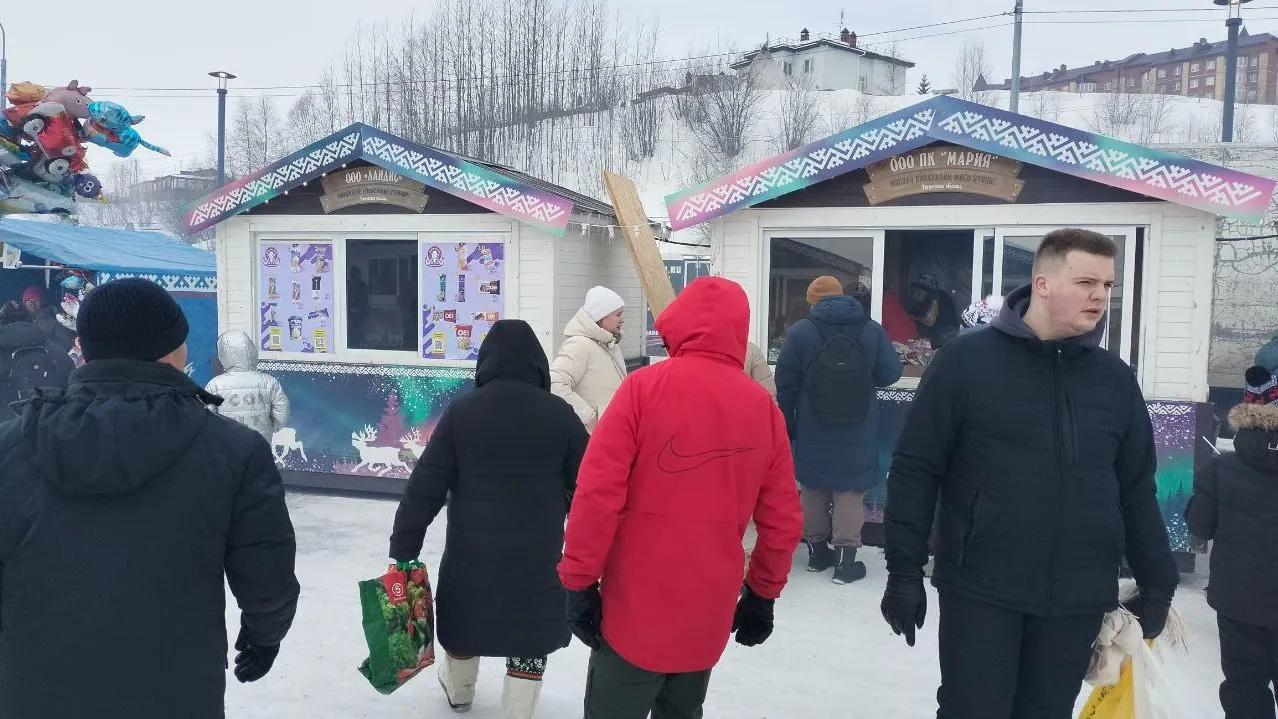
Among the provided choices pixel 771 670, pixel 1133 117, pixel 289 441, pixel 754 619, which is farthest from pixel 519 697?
pixel 1133 117

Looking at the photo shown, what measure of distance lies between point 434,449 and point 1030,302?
6.91 ft

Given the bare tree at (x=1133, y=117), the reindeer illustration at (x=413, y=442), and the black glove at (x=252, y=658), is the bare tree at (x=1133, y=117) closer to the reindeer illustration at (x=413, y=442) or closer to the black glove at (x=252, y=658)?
the reindeer illustration at (x=413, y=442)

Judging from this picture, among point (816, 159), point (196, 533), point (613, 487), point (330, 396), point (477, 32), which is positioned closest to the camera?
point (196, 533)

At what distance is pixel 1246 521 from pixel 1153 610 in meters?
1.07

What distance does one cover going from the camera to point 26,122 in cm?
664

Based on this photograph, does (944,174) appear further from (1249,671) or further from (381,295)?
(381,295)

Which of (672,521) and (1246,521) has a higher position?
(672,521)

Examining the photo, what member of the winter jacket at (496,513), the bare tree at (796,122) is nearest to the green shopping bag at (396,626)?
the winter jacket at (496,513)

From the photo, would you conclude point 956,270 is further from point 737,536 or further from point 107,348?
point 107,348

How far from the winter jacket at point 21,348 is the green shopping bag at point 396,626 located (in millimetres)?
6691

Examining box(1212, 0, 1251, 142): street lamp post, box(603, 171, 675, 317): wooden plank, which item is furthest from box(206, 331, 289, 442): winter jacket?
box(1212, 0, 1251, 142): street lamp post

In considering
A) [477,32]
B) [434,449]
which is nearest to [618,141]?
[477,32]

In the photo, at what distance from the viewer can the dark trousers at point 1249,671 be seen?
344 centimetres

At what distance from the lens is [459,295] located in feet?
25.0
